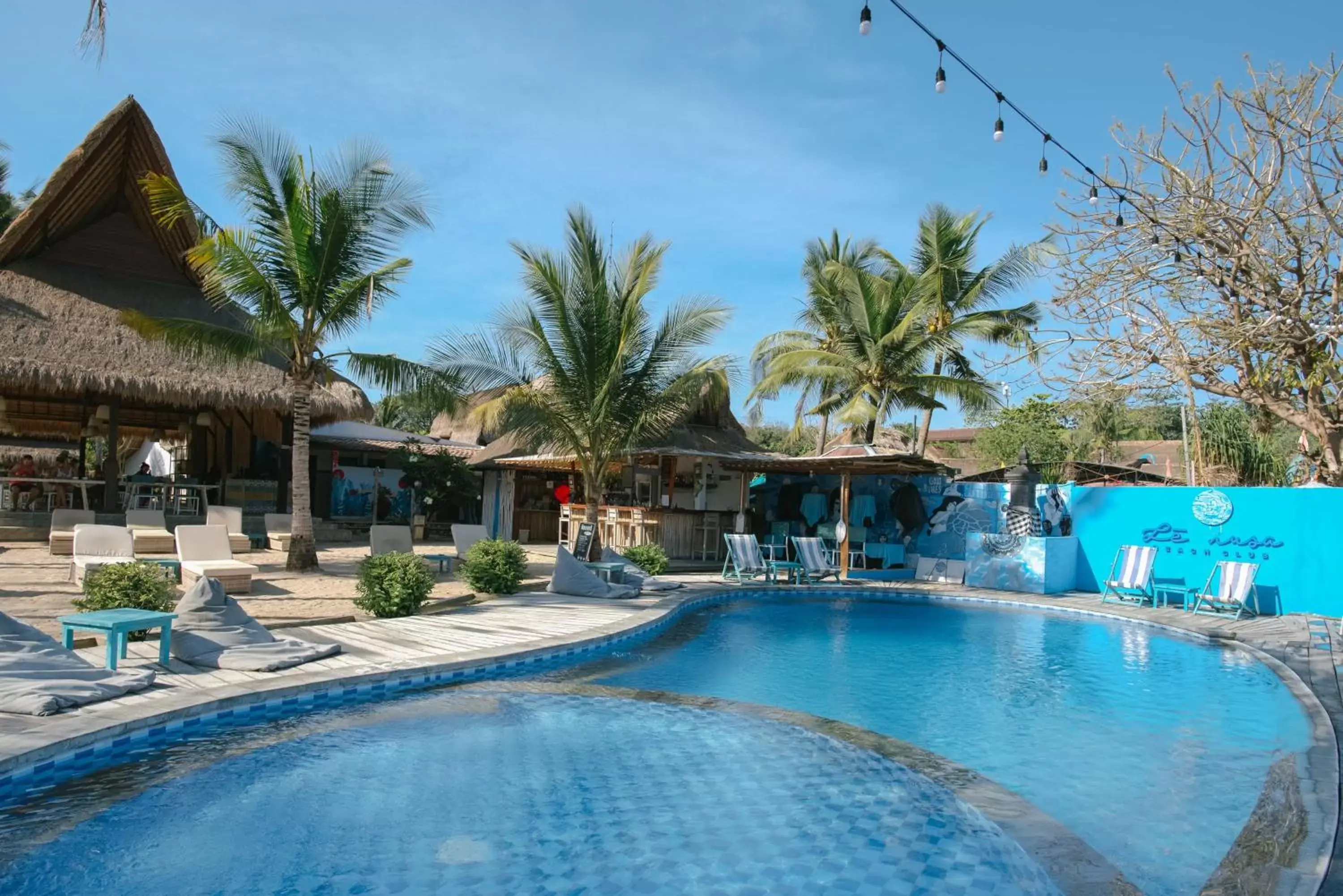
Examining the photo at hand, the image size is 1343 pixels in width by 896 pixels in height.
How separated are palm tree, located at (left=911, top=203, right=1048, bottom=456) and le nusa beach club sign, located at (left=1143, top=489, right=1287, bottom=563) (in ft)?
20.7

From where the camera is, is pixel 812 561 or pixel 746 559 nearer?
pixel 746 559

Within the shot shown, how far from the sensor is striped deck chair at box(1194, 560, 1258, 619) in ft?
39.8

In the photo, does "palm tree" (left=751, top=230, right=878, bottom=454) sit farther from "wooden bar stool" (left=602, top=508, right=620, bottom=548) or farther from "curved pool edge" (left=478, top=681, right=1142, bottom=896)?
"curved pool edge" (left=478, top=681, right=1142, bottom=896)

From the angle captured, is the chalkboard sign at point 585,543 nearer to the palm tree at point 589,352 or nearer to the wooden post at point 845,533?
the palm tree at point 589,352

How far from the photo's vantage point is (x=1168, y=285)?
7.56 m

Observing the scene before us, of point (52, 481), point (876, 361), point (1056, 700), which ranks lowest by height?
point (1056, 700)

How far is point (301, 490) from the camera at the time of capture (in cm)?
1202

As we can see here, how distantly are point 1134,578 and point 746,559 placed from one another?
5865 mm

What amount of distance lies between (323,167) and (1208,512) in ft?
44.4

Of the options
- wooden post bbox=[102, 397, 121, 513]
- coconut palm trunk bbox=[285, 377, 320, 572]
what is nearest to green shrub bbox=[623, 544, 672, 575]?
coconut palm trunk bbox=[285, 377, 320, 572]

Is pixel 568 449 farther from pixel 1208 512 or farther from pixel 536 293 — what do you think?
pixel 1208 512

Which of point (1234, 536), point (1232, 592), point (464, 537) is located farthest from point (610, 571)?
point (1234, 536)

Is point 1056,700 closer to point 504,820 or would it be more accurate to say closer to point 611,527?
point 504,820

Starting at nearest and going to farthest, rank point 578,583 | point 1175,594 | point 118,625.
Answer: point 118,625, point 578,583, point 1175,594
